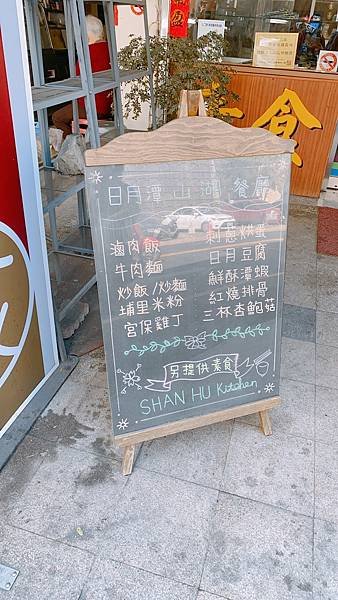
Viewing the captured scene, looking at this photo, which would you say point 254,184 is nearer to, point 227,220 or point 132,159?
point 227,220

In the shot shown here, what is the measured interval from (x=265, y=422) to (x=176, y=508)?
60cm

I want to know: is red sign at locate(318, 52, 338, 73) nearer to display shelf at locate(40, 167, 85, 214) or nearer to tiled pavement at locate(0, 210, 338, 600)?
display shelf at locate(40, 167, 85, 214)

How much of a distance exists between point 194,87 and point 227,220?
10.4ft

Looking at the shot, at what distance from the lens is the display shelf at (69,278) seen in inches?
116

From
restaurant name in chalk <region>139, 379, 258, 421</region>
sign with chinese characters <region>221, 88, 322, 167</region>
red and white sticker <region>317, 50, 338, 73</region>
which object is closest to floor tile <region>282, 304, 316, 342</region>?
restaurant name in chalk <region>139, 379, 258, 421</region>

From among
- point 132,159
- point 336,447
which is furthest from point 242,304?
point 336,447

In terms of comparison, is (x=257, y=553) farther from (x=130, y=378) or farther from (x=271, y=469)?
(x=130, y=378)

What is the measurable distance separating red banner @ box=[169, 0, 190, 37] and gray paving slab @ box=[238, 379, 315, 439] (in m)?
4.77

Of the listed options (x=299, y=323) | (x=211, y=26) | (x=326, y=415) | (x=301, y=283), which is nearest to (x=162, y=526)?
(x=326, y=415)

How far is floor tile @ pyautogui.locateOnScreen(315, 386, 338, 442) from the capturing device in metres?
2.26

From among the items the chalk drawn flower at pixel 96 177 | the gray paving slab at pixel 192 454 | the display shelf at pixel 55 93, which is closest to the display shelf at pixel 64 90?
the display shelf at pixel 55 93

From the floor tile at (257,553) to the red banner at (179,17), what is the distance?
5456 millimetres

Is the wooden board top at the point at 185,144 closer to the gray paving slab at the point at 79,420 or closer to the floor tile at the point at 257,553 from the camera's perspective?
the gray paving slab at the point at 79,420

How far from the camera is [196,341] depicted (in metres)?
1.90
